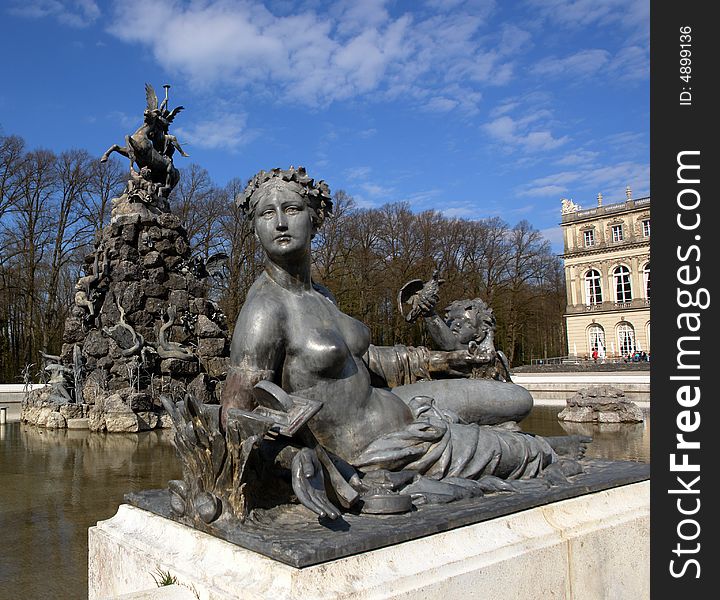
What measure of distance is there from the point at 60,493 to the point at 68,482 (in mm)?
628

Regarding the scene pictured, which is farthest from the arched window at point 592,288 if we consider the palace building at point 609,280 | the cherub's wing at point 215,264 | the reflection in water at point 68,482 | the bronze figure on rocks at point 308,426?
the bronze figure on rocks at point 308,426

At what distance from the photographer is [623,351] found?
161 feet

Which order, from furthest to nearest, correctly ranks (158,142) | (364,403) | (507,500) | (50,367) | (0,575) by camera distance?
(158,142) < (50,367) < (0,575) < (364,403) < (507,500)

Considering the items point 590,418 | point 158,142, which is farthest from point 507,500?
point 158,142

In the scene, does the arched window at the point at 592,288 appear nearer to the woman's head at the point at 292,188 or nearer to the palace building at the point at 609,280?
the palace building at the point at 609,280

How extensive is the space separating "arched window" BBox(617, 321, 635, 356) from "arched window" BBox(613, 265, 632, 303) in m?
2.03

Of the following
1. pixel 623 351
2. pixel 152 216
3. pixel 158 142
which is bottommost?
pixel 623 351

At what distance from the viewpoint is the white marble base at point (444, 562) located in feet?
6.97

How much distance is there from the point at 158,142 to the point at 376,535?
19679mm

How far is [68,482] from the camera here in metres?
6.82

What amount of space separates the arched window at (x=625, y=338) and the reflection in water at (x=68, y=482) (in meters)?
39.0

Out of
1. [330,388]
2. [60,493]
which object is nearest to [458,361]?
[330,388]

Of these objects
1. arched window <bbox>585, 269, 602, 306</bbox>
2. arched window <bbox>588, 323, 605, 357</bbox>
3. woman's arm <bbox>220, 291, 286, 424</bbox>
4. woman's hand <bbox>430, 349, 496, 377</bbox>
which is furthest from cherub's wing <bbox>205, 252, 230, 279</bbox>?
arched window <bbox>585, 269, 602, 306</bbox>

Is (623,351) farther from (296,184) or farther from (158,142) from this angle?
(296,184)
